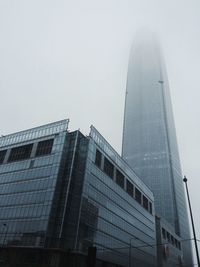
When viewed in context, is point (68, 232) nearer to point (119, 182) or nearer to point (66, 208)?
point (66, 208)

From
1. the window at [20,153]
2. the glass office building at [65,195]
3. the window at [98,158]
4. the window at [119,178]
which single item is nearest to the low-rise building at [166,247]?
the glass office building at [65,195]

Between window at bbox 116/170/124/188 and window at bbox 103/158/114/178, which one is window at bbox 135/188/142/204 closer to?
window at bbox 116/170/124/188

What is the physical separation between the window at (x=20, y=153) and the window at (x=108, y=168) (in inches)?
896

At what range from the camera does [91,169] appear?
71625 mm

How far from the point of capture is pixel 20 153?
3150 inches

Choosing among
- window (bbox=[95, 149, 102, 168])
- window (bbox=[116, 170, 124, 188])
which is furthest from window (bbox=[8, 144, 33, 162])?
window (bbox=[116, 170, 124, 188])

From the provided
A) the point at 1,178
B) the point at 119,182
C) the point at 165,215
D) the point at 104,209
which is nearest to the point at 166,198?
the point at 165,215

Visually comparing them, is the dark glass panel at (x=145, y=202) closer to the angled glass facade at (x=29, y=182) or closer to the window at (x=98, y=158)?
the window at (x=98, y=158)

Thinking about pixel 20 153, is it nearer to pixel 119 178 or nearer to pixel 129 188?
pixel 119 178

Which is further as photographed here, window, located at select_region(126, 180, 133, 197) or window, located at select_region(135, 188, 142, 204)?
window, located at select_region(135, 188, 142, 204)

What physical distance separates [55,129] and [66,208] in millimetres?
23628

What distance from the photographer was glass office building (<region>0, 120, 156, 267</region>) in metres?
60.9

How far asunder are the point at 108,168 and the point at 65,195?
71.7ft

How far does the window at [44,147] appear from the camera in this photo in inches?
2895
